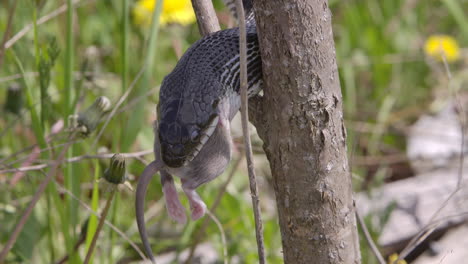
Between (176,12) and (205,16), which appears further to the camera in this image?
(176,12)

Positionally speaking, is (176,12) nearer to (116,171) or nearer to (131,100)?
(131,100)

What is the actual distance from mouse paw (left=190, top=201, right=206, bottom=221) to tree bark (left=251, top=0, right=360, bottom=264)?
16 centimetres

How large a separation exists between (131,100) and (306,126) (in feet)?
3.11

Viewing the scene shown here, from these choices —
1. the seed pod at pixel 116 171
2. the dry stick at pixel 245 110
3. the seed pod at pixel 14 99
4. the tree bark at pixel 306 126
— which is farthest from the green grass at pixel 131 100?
the dry stick at pixel 245 110

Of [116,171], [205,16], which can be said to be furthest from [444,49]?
[116,171]

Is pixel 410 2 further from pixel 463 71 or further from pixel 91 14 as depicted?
pixel 91 14

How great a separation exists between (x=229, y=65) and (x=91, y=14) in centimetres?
238

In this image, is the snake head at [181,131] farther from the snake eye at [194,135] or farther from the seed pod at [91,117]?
the seed pod at [91,117]

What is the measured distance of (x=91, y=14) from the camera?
3.32 m

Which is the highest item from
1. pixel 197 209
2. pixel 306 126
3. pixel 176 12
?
pixel 176 12

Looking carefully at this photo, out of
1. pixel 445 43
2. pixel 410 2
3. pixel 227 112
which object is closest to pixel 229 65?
pixel 227 112

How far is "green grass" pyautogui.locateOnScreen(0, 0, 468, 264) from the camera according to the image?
5.32ft

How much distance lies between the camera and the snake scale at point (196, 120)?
101 cm

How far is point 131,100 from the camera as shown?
1.91 meters
